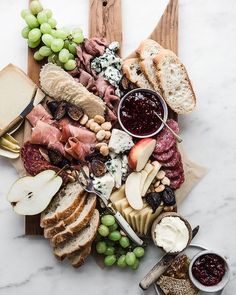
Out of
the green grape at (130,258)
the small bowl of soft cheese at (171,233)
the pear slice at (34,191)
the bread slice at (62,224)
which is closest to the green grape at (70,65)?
the pear slice at (34,191)

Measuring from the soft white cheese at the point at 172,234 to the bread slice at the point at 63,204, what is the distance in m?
0.43

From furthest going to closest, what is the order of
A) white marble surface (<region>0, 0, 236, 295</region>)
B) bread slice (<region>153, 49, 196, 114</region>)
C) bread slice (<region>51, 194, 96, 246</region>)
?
white marble surface (<region>0, 0, 236, 295</region>) → bread slice (<region>153, 49, 196, 114</region>) → bread slice (<region>51, 194, 96, 246</region>)

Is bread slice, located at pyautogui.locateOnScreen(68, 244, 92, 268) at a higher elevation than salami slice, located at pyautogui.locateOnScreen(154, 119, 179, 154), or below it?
below

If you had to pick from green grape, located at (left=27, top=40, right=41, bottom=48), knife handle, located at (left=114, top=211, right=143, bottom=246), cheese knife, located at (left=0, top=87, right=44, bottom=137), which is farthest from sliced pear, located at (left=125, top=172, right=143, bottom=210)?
green grape, located at (left=27, top=40, right=41, bottom=48)

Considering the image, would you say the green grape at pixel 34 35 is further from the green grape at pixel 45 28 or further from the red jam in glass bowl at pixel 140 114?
the red jam in glass bowl at pixel 140 114

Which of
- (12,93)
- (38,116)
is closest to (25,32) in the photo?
(12,93)

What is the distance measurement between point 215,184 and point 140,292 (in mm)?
689

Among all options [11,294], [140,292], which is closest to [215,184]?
[140,292]

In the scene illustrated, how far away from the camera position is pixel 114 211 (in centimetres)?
350

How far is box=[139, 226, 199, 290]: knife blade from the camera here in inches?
140

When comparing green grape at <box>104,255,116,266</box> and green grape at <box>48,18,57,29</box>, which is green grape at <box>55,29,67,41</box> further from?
green grape at <box>104,255,116,266</box>

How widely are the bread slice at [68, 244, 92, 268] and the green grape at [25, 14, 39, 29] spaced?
1152mm

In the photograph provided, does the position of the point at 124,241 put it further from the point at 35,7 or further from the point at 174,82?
the point at 35,7

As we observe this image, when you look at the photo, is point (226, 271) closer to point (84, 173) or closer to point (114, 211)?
point (114, 211)
